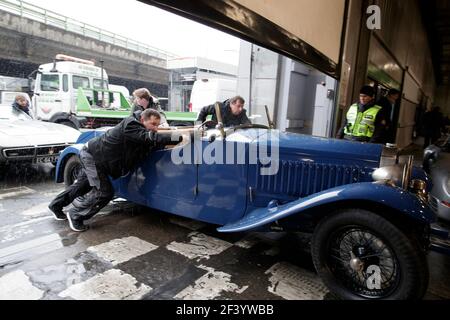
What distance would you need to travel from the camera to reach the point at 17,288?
2.32 meters

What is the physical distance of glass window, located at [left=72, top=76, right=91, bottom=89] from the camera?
10.0 m

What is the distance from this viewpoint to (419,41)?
16.1 meters

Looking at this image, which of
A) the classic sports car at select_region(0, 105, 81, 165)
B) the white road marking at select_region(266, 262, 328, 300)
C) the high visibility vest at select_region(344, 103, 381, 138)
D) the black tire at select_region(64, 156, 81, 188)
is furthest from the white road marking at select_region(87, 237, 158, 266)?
the high visibility vest at select_region(344, 103, 381, 138)

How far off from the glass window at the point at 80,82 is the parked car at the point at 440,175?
984cm

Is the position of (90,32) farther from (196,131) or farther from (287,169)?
(287,169)

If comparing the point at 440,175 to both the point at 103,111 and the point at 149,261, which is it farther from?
the point at 103,111

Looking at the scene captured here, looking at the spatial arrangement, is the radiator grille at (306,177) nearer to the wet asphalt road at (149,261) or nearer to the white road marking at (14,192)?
the wet asphalt road at (149,261)

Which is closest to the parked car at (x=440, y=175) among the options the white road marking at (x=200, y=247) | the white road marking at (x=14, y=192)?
the white road marking at (x=200, y=247)

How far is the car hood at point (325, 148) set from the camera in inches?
105

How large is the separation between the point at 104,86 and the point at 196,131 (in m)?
9.45

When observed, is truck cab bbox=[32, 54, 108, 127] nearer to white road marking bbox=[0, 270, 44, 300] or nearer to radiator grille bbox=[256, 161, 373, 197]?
white road marking bbox=[0, 270, 44, 300]

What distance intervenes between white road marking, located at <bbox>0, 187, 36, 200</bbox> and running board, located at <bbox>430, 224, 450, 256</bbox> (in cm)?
507

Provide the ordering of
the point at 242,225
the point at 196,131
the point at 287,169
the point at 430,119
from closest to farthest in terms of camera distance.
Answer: the point at 242,225 → the point at 287,169 → the point at 196,131 → the point at 430,119
